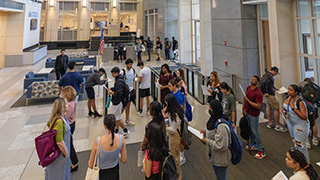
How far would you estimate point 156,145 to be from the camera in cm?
225

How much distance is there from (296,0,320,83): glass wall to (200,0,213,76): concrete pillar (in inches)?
186

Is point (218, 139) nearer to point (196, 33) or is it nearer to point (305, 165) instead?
point (305, 165)

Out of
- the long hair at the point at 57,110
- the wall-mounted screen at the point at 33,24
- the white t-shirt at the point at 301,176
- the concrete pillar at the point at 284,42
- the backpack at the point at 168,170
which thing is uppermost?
the wall-mounted screen at the point at 33,24

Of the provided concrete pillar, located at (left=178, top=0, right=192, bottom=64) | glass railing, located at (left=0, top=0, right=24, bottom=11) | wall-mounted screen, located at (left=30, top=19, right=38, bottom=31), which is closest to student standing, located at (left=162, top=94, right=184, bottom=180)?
concrete pillar, located at (left=178, top=0, right=192, bottom=64)

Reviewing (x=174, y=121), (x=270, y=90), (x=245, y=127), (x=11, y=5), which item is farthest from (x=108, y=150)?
(x=11, y=5)

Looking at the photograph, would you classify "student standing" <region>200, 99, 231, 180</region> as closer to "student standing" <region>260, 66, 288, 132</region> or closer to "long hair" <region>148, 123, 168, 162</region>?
"long hair" <region>148, 123, 168, 162</region>

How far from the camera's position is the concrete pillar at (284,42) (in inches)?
219

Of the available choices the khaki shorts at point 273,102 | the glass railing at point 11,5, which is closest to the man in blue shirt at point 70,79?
the khaki shorts at point 273,102

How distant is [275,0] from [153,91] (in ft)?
16.9

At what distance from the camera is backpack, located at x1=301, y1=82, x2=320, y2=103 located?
394 centimetres

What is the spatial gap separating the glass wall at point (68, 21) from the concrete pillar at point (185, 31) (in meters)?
18.5

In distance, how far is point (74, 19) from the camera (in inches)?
1033

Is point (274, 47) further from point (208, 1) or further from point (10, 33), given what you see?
point (10, 33)

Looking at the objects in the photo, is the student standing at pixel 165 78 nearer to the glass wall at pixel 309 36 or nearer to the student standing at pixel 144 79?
the student standing at pixel 144 79
